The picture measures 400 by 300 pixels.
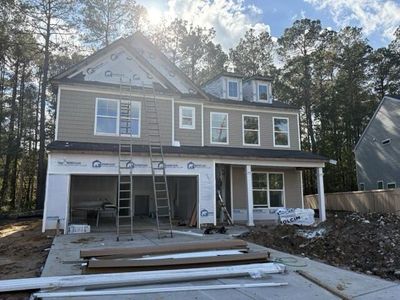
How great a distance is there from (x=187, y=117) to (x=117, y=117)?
11.2 feet

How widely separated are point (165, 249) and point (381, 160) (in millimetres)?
22022

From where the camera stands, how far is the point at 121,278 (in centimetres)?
561

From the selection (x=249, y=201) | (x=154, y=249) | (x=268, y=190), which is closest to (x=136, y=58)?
(x=249, y=201)

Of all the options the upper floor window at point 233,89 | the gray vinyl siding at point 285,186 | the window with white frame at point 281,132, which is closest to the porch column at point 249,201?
the gray vinyl siding at point 285,186

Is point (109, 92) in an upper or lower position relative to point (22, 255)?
upper

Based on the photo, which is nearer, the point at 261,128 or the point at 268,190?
the point at 268,190

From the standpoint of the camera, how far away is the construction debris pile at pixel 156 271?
5309 mm

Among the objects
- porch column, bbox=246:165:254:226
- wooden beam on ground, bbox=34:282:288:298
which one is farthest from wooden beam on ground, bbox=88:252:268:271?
porch column, bbox=246:165:254:226

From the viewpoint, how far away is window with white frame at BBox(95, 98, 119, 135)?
14242mm

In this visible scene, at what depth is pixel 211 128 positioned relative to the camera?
56.9 feet

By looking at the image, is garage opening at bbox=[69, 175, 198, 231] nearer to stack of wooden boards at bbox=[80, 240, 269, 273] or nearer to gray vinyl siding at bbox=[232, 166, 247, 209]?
gray vinyl siding at bbox=[232, 166, 247, 209]

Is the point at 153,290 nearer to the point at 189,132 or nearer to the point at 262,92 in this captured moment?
the point at 189,132

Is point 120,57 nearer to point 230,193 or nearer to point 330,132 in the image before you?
point 230,193

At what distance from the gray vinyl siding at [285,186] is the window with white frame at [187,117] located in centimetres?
315
